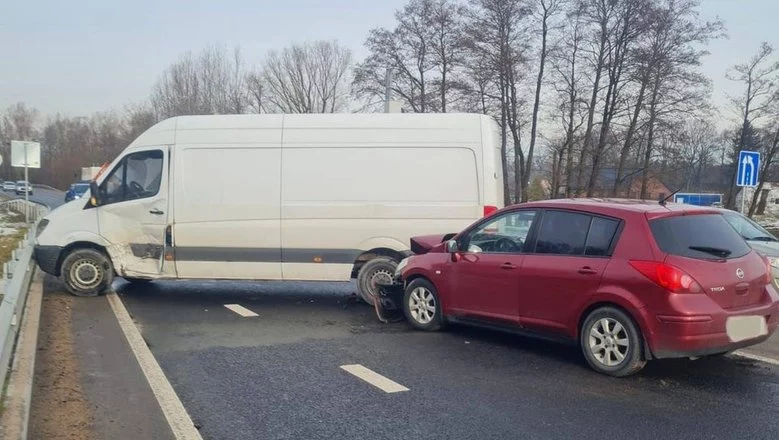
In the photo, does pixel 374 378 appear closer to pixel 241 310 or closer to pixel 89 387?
pixel 89 387

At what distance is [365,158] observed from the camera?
10.1 metres

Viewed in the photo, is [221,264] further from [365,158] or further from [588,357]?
[588,357]

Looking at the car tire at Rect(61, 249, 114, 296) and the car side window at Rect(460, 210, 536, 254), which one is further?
the car tire at Rect(61, 249, 114, 296)

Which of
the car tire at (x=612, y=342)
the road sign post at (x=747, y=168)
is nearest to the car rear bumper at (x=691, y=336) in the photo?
the car tire at (x=612, y=342)

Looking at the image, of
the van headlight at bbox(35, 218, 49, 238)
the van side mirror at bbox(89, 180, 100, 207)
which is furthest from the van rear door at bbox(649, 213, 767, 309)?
the van headlight at bbox(35, 218, 49, 238)

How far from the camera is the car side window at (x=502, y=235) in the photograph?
748 centimetres

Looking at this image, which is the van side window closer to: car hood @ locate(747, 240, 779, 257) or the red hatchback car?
the red hatchback car

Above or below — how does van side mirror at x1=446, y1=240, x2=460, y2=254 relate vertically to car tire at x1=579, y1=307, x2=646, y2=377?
above

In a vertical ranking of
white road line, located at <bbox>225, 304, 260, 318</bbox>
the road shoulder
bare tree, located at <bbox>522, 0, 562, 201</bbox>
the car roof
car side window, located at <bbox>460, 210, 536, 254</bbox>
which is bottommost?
white road line, located at <bbox>225, 304, 260, 318</bbox>

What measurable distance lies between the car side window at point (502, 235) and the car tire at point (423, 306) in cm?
74

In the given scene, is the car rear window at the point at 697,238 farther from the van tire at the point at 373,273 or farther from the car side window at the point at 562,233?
the van tire at the point at 373,273

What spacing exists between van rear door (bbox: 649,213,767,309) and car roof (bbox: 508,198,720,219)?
0.08 metres

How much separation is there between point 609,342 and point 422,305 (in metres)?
2.58

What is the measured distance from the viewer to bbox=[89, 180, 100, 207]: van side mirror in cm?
1046
